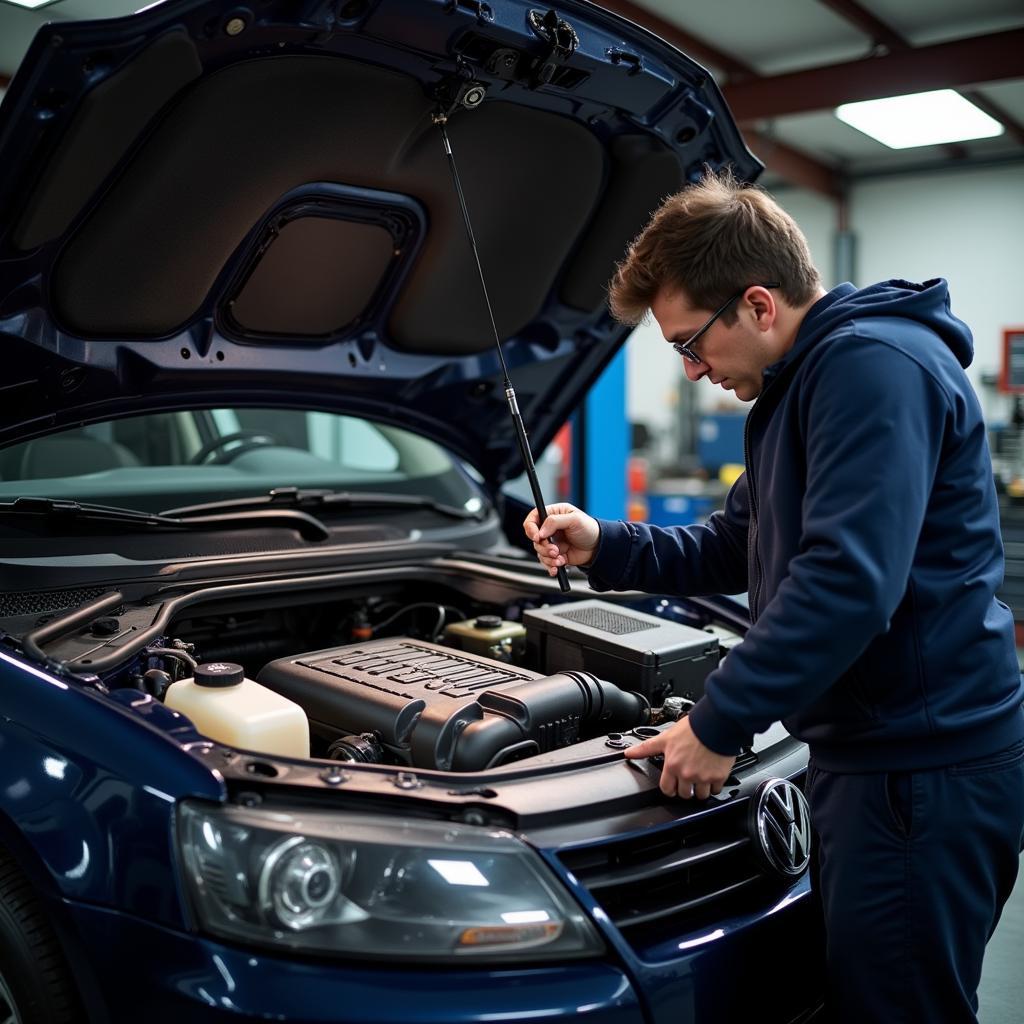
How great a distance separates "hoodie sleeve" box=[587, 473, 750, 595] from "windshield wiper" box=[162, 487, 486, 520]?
2.62ft

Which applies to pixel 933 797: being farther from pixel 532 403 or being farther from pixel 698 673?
pixel 532 403

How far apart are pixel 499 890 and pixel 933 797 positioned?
1.77ft

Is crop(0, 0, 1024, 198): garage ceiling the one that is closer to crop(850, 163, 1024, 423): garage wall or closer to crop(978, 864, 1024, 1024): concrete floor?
crop(850, 163, 1024, 423): garage wall

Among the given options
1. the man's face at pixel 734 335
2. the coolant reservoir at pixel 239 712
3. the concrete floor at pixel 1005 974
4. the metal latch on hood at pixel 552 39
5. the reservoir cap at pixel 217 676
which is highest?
the metal latch on hood at pixel 552 39

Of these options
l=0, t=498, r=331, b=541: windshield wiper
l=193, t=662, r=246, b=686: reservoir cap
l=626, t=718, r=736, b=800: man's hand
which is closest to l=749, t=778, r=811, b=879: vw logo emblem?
l=626, t=718, r=736, b=800: man's hand

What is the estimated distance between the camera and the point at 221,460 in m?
2.44

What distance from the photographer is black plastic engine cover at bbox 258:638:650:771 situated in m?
1.56

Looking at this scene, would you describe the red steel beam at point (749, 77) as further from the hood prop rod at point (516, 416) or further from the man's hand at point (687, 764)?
the man's hand at point (687, 764)

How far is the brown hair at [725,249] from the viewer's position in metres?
1.35

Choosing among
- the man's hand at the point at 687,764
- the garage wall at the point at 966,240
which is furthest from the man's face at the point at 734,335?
the garage wall at the point at 966,240

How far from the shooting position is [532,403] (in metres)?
2.73

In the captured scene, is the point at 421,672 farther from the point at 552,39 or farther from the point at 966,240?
the point at 966,240

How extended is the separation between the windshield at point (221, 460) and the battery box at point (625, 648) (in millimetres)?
737

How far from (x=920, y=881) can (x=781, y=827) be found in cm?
23
